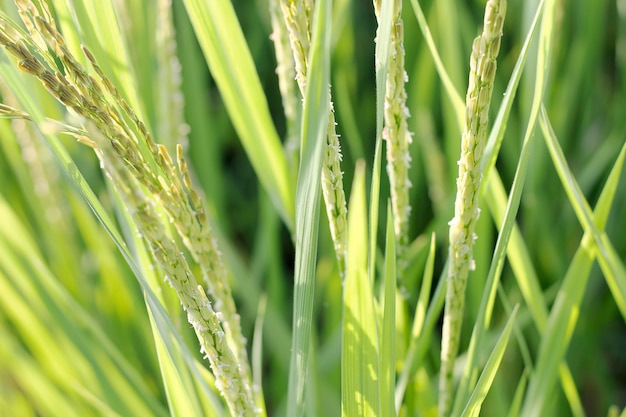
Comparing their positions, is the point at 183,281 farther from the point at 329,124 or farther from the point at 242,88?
the point at 242,88

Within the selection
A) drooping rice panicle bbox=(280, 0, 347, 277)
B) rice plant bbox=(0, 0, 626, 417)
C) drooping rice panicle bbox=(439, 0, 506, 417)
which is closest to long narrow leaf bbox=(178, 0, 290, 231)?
rice plant bbox=(0, 0, 626, 417)

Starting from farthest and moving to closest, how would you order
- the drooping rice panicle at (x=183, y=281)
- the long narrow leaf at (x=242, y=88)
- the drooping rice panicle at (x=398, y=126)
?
the long narrow leaf at (x=242, y=88) < the drooping rice panicle at (x=398, y=126) < the drooping rice panicle at (x=183, y=281)

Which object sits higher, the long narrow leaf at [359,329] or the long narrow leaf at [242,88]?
the long narrow leaf at [242,88]

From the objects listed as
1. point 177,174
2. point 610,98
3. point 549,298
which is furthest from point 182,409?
point 610,98

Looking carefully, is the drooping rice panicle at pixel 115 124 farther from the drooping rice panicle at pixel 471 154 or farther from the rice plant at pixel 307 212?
the drooping rice panicle at pixel 471 154

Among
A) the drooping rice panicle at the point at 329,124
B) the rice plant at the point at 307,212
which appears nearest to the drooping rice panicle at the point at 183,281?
the rice plant at the point at 307,212

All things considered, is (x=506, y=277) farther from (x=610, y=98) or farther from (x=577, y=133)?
(x=610, y=98)

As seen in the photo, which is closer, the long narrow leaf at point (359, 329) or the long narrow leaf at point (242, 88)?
the long narrow leaf at point (359, 329)

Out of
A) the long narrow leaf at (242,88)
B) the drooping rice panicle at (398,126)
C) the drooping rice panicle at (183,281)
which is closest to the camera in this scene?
the drooping rice panicle at (183,281)
